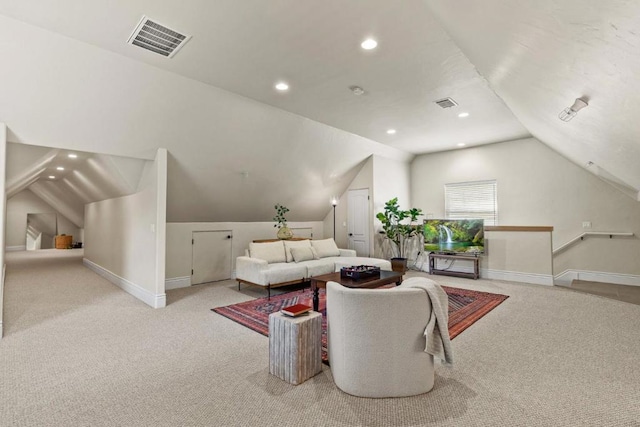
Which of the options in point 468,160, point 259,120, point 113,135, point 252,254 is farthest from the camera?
point 468,160

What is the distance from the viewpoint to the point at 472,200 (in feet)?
25.0

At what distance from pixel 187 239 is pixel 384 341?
498 cm

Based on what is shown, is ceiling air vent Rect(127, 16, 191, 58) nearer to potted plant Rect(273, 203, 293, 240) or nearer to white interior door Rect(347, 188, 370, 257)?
potted plant Rect(273, 203, 293, 240)

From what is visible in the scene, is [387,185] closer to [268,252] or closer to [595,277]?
[268,252]

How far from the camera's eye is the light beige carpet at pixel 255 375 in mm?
2080

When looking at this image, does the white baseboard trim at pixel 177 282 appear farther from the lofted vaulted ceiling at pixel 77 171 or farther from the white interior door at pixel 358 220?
the white interior door at pixel 358 220

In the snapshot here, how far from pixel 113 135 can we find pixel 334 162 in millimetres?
4121

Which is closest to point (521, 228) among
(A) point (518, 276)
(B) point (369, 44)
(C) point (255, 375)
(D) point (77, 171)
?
(A) point (518, 276)

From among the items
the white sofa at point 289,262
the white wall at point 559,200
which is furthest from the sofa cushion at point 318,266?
the white wall at point 559,200

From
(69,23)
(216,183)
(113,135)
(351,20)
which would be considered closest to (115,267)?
(216,183)

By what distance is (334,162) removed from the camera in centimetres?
693

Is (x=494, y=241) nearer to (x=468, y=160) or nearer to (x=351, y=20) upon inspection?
(x=468, y=160)

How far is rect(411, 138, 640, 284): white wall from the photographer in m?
5.99

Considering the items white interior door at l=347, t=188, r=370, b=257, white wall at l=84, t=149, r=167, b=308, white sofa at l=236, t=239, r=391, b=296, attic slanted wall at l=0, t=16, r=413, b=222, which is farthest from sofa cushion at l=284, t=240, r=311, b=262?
white wall at l=84, t=149, r=167, b=308
